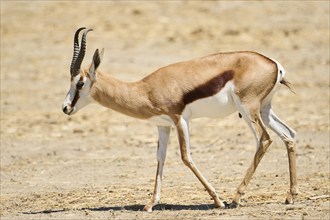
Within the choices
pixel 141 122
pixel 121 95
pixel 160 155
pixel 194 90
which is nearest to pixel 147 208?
pixel 160 155

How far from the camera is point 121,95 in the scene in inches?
392

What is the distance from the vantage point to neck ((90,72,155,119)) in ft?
32.3

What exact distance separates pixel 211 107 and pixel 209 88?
0.70ft

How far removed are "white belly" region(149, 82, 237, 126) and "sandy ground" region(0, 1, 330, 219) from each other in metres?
1.03

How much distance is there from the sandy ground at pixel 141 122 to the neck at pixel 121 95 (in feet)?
3.66

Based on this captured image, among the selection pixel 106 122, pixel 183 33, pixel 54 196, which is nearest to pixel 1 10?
pixel 183 33

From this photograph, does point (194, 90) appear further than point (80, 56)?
No

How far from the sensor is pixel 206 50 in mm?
20938

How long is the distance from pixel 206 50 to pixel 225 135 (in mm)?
6389

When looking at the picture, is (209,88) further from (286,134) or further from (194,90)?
(286,134)

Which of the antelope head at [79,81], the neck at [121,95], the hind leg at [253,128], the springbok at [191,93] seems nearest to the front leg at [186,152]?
the springbok at [191,93]

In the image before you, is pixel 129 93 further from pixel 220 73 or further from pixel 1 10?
pixel 1 10

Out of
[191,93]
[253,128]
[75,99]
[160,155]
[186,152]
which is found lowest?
[160,155]

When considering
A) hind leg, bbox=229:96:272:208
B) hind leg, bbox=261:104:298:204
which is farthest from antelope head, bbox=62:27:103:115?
hind leg, bbox=261:104:298:204
